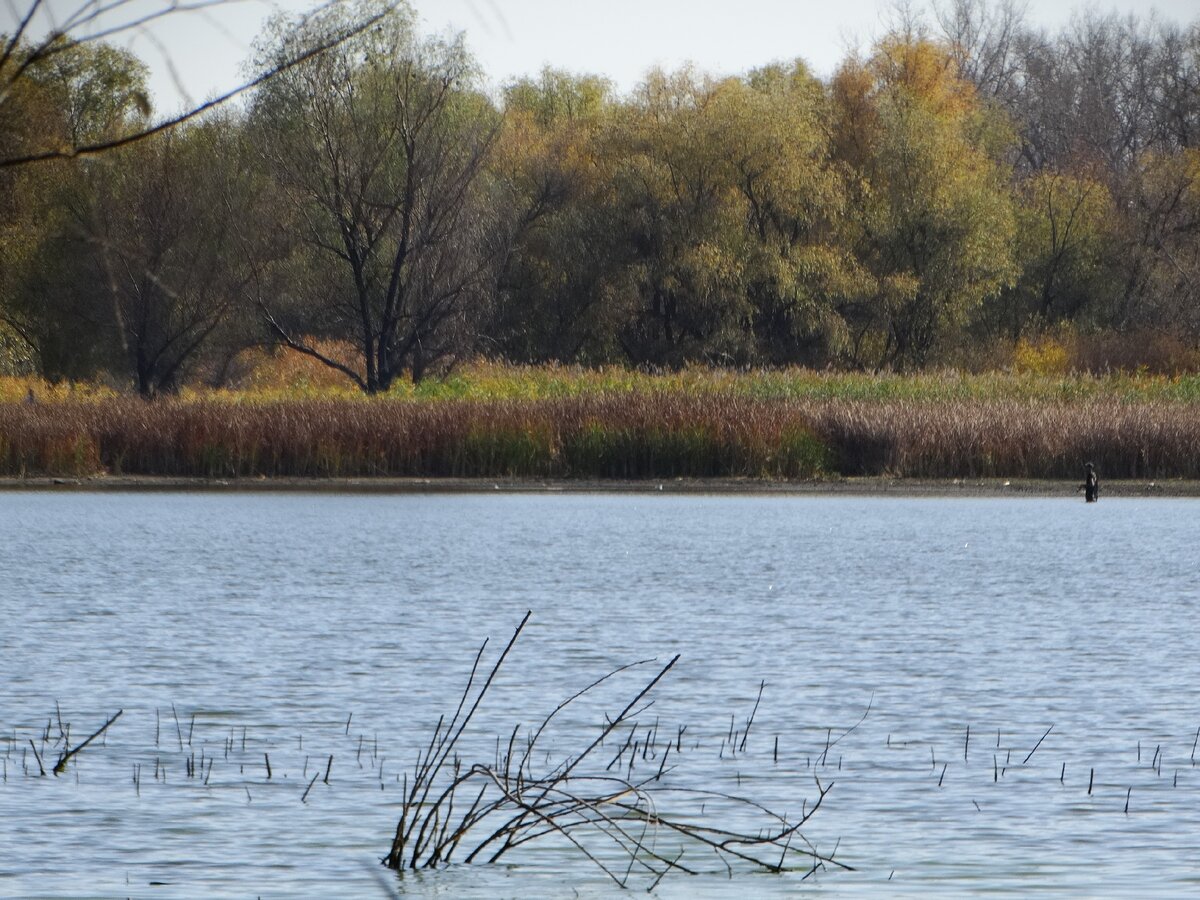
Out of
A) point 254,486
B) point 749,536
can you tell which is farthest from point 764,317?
point 749,536

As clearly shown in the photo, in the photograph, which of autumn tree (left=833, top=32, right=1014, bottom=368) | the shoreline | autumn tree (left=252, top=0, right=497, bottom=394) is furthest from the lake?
autumn tree (left=833, top=32, right=1014, bottom=368)

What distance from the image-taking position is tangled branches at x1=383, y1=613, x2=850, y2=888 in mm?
A: 6859

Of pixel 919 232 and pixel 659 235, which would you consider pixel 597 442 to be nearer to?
pixel 659 235

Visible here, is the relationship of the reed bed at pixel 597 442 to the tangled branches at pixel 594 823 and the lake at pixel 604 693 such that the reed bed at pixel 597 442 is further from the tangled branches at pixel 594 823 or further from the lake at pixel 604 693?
the tangled branches at pixel 594 823

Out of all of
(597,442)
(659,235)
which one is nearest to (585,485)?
(597,442)

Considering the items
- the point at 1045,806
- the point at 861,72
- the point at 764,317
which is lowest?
the point at 1045,806

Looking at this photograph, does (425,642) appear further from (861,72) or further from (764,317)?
(861,72)

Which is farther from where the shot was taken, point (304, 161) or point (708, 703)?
point (304, 161)

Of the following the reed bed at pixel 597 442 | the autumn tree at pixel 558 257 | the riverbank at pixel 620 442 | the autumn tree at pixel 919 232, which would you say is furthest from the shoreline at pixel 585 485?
the autumn tree at pixel 919 232

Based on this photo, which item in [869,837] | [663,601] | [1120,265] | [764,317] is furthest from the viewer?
[1120,265]

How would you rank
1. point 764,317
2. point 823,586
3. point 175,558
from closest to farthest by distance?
point 823,586 → point 175,558 → point 764,317

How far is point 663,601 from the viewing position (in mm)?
17531

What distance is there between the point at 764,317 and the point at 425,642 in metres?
40.2

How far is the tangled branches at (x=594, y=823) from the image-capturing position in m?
6.86
